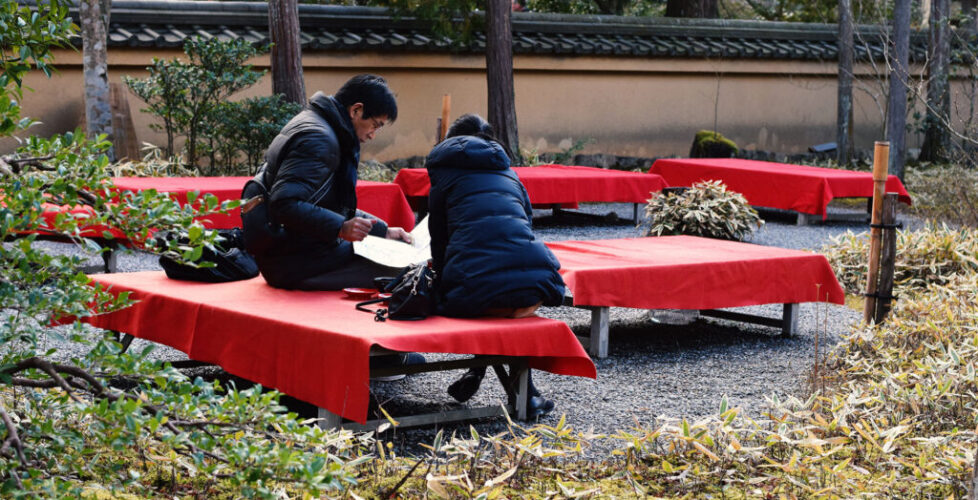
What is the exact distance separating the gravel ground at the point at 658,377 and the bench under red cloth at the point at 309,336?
32 centimetres

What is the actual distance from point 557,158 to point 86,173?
1289 cm

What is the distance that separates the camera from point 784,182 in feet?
41.4

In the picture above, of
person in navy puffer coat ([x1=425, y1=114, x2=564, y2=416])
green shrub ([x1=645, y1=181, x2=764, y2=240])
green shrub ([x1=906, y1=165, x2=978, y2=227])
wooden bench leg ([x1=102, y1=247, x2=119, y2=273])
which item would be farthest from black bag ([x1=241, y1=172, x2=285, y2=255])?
green shrub ([x1=906, y1=165, x2=978, y2=227])

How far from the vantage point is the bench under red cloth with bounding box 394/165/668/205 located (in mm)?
11500

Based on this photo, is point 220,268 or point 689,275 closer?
point 220,268

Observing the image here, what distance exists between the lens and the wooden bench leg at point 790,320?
Answer: 692 centimetres

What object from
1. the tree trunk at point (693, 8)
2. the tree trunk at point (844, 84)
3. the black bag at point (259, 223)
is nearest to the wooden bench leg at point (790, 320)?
the black bag at point (259, 223)

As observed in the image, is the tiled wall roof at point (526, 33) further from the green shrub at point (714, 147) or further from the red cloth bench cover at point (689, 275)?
the red cloth bench cover at point (689, 275)

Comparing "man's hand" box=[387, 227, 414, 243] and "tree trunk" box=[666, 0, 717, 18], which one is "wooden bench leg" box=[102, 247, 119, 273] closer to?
"man's hand" box=[387, 227, 414, 243]

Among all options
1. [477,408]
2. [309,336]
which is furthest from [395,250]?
[309,336]

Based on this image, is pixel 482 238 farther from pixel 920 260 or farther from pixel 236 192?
pixel 236 192

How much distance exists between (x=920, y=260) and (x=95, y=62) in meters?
7.33

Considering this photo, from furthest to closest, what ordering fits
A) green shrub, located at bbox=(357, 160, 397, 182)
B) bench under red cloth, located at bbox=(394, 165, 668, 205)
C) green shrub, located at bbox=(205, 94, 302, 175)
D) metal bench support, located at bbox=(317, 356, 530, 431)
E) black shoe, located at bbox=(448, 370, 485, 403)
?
green shrub, located at bbox=(357, 160, 397, 182), bench under red cloth, located at bbox=(394, 165, 668, 205), green shrub, located at bbox=(205, 94, 302, 175), black shoe, located at bbox=(448, 370, 485, 403), metal bench support, located at bbox=(317, 356, 530, 431)

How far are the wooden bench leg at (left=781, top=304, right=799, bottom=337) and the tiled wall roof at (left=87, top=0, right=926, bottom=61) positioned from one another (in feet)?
22.3
